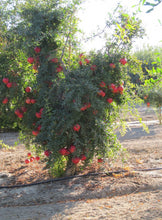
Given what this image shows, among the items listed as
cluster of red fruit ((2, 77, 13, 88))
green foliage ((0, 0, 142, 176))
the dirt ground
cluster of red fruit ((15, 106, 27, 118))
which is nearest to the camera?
the dirt ground

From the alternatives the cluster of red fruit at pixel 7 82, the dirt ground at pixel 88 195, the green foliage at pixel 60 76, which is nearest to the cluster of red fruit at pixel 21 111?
the green foliage at pixel 60 76

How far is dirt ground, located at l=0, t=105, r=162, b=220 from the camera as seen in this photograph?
2988 millimetres

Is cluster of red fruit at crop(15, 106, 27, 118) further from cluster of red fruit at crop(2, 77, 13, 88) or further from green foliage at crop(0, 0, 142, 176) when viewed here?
cluster of red fruit at crop(2, 77, 13, 88)

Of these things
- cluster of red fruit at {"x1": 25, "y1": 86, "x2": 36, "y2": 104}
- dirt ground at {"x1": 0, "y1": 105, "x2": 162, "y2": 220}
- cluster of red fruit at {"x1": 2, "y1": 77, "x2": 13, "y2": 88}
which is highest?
cluster of red fruit at {"x1": 2, "y1": 77, "x2": 13, "y2": 88}

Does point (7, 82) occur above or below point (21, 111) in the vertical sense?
above

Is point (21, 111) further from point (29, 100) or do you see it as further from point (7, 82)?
point (7, 82)

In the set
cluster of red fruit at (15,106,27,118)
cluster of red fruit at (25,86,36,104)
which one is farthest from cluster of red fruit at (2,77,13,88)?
cluster of red fruit at (15,106,27,118)

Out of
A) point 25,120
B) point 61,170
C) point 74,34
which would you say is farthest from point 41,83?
point 61,170

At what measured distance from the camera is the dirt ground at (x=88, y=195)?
2.99 m

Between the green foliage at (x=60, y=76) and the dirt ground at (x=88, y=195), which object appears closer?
the dirt ground at (x=88, y=195)

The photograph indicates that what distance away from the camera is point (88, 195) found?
3.55m

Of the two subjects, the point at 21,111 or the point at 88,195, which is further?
the point at 21,111

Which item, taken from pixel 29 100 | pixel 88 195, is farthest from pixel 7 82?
pixel 88 195

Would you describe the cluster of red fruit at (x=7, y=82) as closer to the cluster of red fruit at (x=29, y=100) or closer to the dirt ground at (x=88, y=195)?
the cluster of red fruit at (x=29, y=100)
